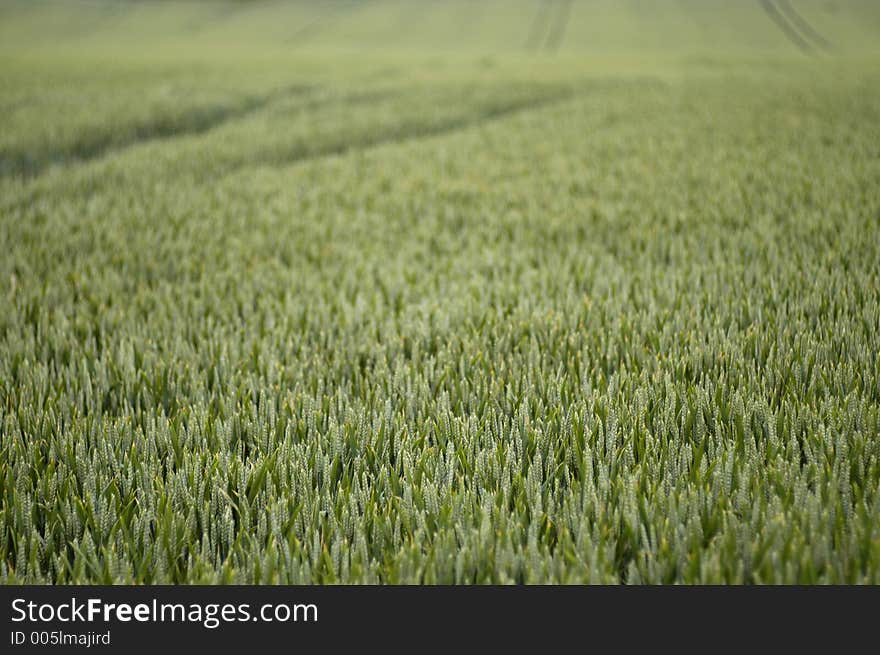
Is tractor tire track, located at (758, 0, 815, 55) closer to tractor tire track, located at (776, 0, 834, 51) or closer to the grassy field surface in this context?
tractor tire track, located at (776, 0, 834, 51)

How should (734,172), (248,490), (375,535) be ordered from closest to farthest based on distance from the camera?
(375,535)
(248,490)
(734,172)

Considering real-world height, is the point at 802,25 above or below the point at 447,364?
above

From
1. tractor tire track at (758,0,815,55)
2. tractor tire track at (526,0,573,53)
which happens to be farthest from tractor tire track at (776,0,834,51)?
tractor tire track at (526,0,573,53)

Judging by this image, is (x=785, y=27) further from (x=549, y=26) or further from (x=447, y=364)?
(x=447, y=364)

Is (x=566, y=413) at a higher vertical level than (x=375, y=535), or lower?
higher

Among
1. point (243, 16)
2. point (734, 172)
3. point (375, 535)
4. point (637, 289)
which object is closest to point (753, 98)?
point (734, 172)

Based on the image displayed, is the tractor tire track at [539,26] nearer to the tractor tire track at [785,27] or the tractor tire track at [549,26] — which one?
the tractor tire track at [549,26]

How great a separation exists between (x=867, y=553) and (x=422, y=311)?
1992mm

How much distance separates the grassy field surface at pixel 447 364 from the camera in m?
1.37

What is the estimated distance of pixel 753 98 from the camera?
1153 centimetres

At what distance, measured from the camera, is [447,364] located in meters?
2.25

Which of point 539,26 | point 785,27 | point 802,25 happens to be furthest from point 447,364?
point 539,26
